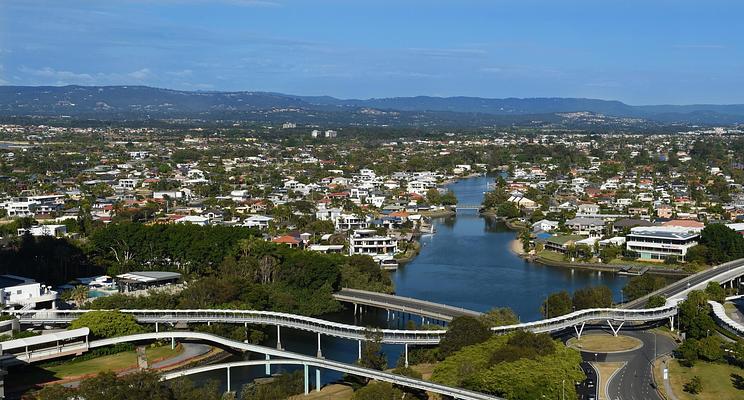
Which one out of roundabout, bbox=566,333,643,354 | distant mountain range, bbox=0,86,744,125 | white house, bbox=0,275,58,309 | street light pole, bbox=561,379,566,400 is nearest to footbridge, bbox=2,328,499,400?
street light pole, bbox=561,379,566,400

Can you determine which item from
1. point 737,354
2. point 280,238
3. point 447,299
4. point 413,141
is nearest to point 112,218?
point 280,238

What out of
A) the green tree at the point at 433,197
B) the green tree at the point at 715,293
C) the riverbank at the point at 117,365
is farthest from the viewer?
the green tree at the point at 433,197

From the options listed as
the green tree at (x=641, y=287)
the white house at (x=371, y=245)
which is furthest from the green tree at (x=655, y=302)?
the white house at (x=371, y=245)

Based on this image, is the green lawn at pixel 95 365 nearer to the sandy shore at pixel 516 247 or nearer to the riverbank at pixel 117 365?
the riverbank at pixel 117 365

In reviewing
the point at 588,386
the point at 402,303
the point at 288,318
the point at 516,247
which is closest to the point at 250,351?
the point at 288,318

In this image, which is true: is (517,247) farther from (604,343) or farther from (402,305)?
(604,343)

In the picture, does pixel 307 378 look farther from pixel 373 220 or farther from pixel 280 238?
pixel 373 220
